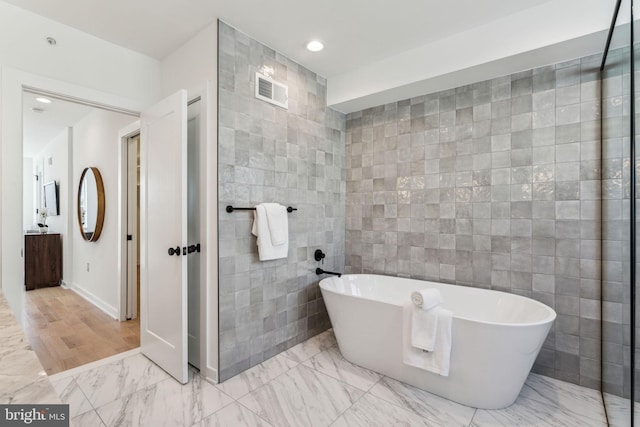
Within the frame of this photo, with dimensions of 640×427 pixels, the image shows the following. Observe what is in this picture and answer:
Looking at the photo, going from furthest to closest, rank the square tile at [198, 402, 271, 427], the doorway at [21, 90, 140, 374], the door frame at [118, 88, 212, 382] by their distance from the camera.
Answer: the doorway at [21, 90, 140, 374], the door frame at [118, 88, 212, 382], the square tile at [198, 402, 271, 427]

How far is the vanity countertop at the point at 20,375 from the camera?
0.60 m

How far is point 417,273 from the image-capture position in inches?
114

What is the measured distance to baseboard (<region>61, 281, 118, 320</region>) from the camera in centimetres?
363

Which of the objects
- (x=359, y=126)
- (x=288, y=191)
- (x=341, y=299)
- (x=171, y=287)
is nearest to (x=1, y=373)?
(x=171, y=287)

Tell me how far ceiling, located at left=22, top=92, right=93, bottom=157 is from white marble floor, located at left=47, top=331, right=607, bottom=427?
2.97 m

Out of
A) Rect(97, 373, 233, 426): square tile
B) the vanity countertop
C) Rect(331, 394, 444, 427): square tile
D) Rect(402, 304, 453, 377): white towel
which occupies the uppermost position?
the vanity countertop

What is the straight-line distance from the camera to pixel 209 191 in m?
2.28

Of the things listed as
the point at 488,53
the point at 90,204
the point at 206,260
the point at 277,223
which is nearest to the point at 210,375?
the point at 206,260

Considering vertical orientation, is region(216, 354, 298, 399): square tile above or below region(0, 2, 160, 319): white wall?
below

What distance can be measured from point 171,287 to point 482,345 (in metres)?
2.06

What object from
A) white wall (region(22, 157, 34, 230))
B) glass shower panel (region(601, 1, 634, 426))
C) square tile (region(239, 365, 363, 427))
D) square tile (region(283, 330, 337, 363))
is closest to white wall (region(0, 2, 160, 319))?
square tile (region(239, 365, 363, 427))

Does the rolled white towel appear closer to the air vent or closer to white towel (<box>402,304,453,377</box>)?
A: white towel (<box>402,304,453,377</box>)

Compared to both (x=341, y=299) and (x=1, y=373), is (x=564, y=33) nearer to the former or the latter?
(x=341, y=299)

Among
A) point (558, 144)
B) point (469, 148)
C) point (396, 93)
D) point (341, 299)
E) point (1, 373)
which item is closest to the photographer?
point (1, 373)
